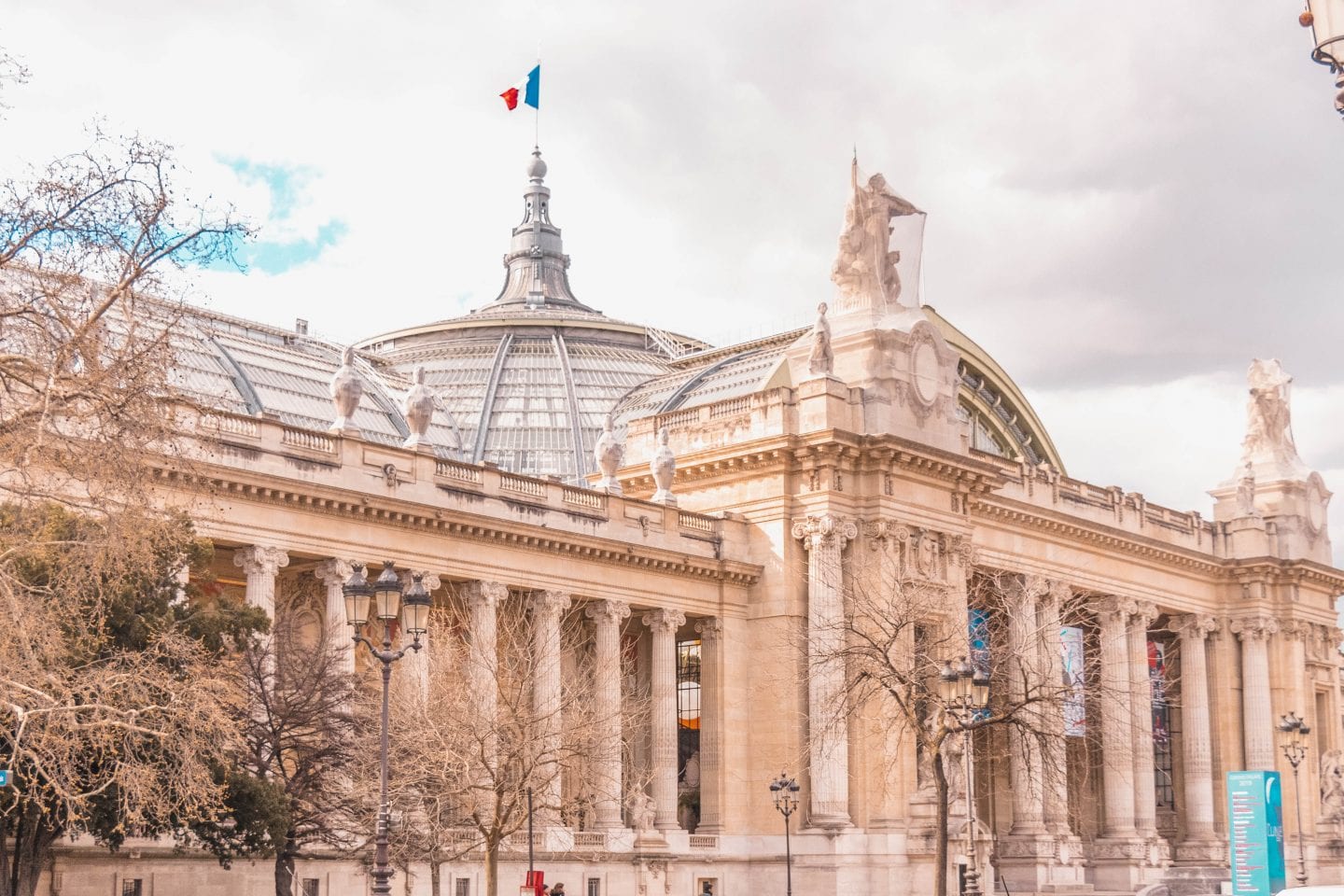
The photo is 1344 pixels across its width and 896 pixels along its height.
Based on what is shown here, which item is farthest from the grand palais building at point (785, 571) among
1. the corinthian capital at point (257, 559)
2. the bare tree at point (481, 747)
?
the bare tree at point (481, 747)

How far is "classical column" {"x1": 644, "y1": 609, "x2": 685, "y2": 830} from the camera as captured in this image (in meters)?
51.7

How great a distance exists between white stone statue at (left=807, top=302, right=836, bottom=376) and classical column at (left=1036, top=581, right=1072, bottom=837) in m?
10.0

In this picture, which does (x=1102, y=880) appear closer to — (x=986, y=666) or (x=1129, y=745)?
(x=1129, y=745)

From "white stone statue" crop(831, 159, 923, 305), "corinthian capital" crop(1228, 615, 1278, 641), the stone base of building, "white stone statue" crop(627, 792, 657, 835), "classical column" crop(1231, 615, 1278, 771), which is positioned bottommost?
the stone base of building

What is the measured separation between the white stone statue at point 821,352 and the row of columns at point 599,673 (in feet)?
27.3

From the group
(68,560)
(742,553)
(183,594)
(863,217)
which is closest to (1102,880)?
(742,553)

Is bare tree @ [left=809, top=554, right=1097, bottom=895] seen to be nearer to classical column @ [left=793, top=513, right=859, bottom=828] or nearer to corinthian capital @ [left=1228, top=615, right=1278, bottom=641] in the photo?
classical column @ [left=793, top=513, right=859, bottom=828]

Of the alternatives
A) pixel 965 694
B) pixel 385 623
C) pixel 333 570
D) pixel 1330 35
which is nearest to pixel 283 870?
pixel 333 570

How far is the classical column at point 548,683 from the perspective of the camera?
41.8 m

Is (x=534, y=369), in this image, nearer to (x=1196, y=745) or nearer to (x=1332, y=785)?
(x=1196, y=745)

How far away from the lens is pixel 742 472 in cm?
5528

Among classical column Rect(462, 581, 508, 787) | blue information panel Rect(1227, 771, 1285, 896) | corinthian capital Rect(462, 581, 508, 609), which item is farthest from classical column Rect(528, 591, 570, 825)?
blue information panel Rect(1227, 771, 1285, 896)

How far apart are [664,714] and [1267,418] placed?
42212mm

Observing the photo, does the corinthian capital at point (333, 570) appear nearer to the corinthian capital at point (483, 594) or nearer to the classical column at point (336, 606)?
the classical column at point (336, 606)
